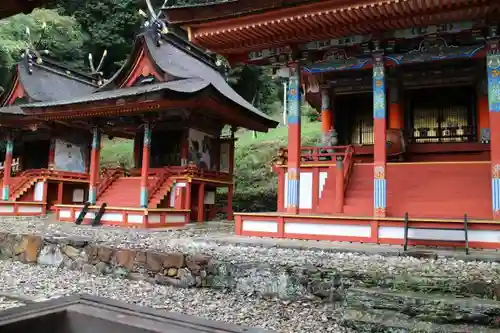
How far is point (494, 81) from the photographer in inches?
337

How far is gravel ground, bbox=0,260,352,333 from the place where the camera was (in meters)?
5.36

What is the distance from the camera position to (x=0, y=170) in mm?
22109

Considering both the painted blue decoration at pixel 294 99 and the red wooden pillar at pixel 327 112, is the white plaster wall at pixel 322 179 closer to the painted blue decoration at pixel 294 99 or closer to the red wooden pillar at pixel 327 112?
the painted blue decoration at pixel 294 99

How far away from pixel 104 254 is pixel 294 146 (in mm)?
5011

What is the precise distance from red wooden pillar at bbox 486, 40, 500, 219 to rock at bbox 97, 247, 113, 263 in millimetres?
7878

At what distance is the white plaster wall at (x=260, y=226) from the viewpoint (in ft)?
31.9

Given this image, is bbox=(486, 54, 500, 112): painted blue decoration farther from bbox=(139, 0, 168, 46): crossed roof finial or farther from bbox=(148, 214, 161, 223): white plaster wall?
bbox=(139, 0, 168, 46): crossed roof finial

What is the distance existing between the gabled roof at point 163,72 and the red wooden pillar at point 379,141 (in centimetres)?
677

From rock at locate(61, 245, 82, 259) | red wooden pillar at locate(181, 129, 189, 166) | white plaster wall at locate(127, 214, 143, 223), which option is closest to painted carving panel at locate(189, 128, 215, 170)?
red wooden pillar at locate(181, 129, 189, 166)

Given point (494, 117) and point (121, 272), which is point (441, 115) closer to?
point (494, 117)

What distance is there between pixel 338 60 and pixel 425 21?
7.05 ft

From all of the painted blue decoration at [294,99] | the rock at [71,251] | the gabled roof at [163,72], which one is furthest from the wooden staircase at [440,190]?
the gabled roof at [163,72]

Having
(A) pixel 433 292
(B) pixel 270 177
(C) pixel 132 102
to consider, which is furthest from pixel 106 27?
(A) pixel 433 292

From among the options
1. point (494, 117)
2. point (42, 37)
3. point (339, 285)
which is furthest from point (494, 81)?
point (42, 37)
